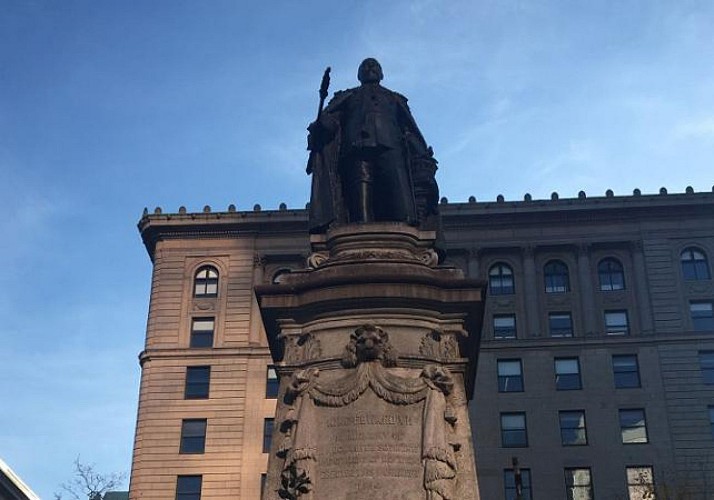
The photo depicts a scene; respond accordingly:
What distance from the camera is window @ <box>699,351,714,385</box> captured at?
189 ft

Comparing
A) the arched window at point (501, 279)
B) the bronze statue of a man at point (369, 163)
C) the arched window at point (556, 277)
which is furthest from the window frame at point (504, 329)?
the bronze statue of a man at point (369, 163)

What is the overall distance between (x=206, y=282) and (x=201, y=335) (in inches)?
146

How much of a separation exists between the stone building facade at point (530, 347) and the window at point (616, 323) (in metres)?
0.09

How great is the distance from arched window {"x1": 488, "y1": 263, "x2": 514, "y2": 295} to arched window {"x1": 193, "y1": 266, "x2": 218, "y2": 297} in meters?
17.9

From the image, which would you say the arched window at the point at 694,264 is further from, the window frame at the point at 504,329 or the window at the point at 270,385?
the window at the point at 270,385

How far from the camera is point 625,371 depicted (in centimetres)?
5781

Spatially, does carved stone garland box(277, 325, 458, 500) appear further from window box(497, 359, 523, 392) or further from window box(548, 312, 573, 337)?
window box(548, 312, 573, 337)

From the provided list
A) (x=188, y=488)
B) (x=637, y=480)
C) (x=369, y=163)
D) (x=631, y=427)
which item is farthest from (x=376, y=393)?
(x=631, y=427)

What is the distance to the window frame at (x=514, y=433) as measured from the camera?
55.3 metres

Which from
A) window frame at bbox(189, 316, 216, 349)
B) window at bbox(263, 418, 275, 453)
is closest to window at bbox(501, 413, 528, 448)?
window at bbox(263, 418, 275, 453)

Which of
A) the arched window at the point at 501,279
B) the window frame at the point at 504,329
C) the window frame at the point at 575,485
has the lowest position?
the window frame at the point at 575,485

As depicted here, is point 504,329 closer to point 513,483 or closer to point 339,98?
point 513,483

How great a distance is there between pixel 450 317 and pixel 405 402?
1.70 m

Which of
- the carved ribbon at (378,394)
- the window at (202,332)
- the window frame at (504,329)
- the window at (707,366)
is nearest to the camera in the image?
the carved ribbon at (378,394)
